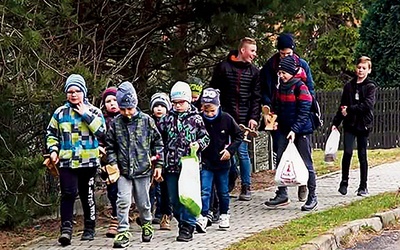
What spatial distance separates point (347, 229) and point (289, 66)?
215 centimetres

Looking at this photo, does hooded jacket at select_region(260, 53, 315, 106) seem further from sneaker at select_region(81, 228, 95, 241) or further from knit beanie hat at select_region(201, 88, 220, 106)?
sneaker at select_region(81, 228, 95, 241)

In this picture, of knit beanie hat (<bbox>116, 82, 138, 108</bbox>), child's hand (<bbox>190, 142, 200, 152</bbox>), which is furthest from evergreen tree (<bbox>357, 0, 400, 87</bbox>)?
knit beanie hat (<bbox>116, 82, 138, 108</bbox>)

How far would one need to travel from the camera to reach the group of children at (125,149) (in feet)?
26.1

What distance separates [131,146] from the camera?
7.98m

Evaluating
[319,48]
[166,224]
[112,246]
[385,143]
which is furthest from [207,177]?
[319,48]

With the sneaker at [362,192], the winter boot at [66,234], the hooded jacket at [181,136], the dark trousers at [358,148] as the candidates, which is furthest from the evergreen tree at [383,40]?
the winter boot at [66,234]

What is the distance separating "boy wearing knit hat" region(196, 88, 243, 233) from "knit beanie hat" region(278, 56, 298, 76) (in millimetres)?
1227

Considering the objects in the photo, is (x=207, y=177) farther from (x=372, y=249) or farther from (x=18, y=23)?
(x=18, y=23)

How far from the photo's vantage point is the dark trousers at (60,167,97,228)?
7.98m

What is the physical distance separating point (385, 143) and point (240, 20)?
1342 cm

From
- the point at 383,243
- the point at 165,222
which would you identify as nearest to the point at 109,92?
the point at 165,222

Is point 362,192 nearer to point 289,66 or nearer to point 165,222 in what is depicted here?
point 289,66

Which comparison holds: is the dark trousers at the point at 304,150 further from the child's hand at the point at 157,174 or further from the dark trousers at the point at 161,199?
the child's hand at the point at 157,174

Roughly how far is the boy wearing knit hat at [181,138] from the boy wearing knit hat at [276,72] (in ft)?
6.11
